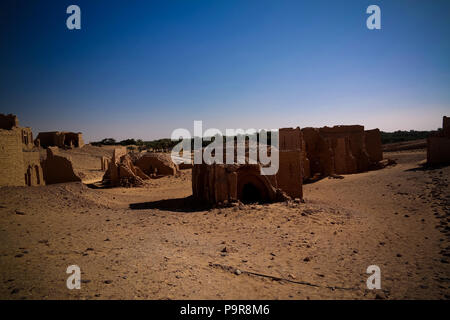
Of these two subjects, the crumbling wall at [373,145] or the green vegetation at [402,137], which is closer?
the crumbling wall at [373,145]

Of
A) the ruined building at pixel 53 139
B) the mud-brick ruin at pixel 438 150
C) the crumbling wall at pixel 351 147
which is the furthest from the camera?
the ruined building at pixel 53 139

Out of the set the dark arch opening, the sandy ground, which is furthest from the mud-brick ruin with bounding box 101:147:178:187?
the dark arch opening

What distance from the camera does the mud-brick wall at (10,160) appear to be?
988cm

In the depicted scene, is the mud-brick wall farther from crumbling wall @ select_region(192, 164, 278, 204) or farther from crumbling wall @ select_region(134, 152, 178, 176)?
crumbling wall @ select_region(134, 152, 178, 176)

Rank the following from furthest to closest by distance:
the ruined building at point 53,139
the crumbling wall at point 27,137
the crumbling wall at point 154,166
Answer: the ruined building at point 53,139 < the crumbling wall at point 27,137 < the crumbling wall at point 154,166

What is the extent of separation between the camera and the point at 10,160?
33.4 ft

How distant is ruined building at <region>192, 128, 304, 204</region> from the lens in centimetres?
955

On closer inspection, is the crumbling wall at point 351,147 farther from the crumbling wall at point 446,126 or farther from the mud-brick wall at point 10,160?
the mud-brick wall at point 10,160

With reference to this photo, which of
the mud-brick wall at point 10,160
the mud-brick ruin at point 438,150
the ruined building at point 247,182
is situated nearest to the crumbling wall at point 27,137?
the mud-brick wall at point 10,160

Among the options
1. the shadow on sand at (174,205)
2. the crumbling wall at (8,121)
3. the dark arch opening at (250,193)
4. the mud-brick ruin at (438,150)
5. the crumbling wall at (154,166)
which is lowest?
the shadow on sand at (174,205)

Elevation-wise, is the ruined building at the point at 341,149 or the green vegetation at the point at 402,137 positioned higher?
the green vegetation at the point at 402,137

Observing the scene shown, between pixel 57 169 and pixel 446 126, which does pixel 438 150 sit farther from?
pixel 57 169

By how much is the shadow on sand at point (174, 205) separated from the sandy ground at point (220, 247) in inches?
3.3
